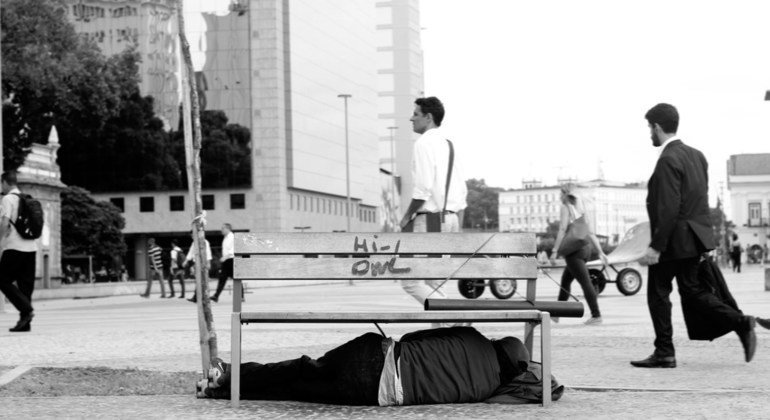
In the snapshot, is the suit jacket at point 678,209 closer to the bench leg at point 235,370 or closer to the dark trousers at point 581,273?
the bench leg at point 235,370

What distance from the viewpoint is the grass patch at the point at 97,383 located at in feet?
24.9

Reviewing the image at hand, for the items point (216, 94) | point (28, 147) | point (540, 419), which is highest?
point (216, 94)

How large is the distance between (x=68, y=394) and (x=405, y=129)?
539 ft

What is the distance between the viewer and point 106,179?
328ft

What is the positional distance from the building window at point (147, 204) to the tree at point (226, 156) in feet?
10.9

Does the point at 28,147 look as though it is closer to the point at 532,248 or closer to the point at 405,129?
the point at 532,248

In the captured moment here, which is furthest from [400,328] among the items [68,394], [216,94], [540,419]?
[216,94]

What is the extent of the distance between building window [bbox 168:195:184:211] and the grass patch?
310 feet

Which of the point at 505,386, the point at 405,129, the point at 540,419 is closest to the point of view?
the point at 540,419

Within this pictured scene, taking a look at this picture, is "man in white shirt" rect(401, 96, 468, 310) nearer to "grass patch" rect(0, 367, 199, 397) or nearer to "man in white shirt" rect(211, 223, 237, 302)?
"grass patch" rect(0, 367, 199, 397)

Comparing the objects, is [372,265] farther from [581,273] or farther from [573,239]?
[573,239]

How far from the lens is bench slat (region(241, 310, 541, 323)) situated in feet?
21.1

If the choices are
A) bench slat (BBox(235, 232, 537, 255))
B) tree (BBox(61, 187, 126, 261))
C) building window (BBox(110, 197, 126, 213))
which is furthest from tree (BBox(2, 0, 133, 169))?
building window (BBox(110, 197, 126, 213))

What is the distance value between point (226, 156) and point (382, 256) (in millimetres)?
95698
